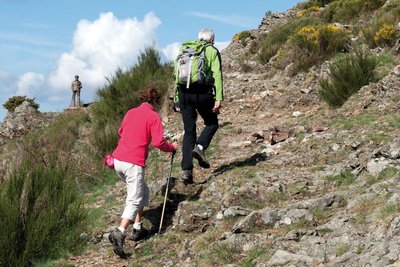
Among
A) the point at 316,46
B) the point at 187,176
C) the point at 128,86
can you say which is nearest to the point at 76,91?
the point at 128,86

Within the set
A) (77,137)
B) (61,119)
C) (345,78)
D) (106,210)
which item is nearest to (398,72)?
(345,78)

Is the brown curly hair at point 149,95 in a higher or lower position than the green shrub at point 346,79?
lower

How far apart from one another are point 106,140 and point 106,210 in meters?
3.89

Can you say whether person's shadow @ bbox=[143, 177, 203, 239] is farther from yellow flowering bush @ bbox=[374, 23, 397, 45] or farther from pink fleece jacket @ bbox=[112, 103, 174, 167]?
yellow flowering bush @ bbox=[374, 23, 397, 45]

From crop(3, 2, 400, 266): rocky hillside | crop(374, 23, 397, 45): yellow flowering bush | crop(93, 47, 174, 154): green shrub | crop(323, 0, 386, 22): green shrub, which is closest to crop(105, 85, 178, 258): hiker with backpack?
crop(3, 2, 400, 266): rocky hillside

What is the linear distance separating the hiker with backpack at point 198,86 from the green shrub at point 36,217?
4.98 ft

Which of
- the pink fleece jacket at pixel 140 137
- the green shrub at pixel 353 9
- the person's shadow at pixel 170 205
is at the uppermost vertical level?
the green shrub at pixel 353 9

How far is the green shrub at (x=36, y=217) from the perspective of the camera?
5379 mm

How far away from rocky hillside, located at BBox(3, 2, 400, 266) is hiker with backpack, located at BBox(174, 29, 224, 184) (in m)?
0.58

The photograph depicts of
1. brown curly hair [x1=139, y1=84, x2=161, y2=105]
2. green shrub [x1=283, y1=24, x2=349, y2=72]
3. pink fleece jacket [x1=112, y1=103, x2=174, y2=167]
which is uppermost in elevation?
green shrub [x1=283, y1=24, x2=349, y2=72]

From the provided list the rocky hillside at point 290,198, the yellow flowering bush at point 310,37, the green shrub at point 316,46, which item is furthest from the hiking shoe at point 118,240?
the yellow flowering bush at point 310,37

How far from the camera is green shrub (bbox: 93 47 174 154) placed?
1356cm

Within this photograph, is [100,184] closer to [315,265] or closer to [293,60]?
[315,265]

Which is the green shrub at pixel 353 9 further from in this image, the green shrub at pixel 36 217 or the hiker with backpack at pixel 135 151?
the green shrub at pixel 36 217
